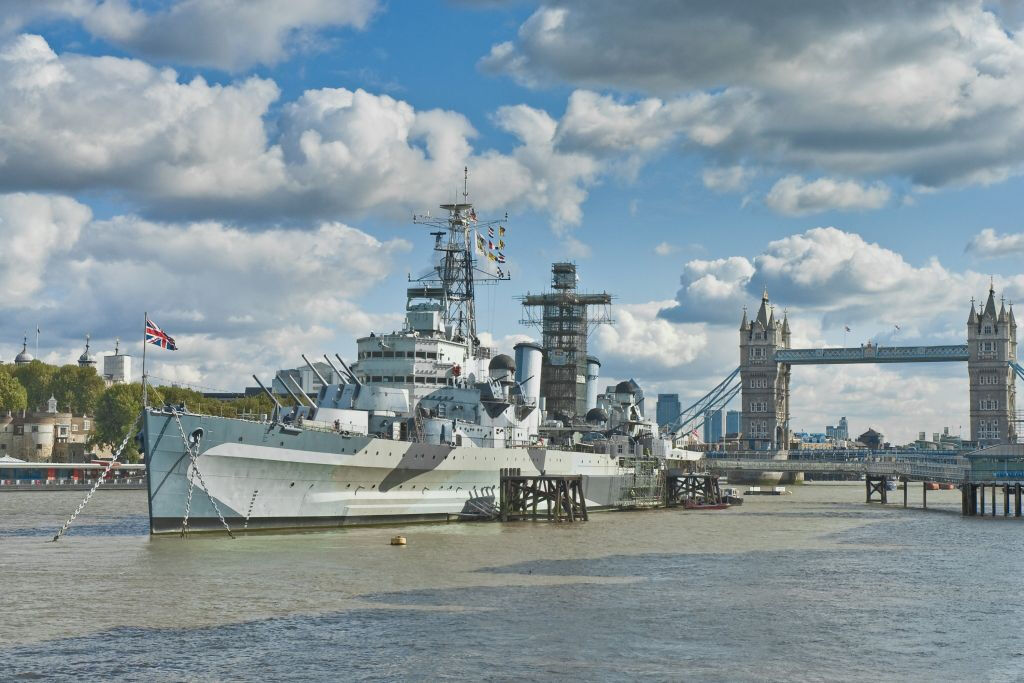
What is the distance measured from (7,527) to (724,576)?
28857mm

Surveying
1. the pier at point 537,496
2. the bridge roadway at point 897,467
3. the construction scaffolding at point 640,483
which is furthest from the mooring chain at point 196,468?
the bridge roadway at point 897,467

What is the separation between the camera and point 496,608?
26156mm

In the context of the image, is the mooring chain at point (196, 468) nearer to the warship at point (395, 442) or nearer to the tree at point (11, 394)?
the warship at point (395, 442)

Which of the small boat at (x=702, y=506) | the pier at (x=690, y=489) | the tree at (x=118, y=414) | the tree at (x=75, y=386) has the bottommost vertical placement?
the small boat at (x=702, y=506)

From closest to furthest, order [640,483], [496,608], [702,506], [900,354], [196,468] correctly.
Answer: [496,608]
[196,468]
[640,483]
[702,506]
[900,354]

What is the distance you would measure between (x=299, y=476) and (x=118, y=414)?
6749 centimetres

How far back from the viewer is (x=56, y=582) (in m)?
28.4

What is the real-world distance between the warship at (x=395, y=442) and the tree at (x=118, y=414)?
49.8m

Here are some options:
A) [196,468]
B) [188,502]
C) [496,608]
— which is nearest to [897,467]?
[188,502]

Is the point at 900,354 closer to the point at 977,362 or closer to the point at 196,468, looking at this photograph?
the point at 977,362

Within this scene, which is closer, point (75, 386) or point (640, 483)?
point (640, 483)

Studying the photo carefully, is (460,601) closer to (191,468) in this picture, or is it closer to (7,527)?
(191,468)

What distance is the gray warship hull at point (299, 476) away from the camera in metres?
36.8

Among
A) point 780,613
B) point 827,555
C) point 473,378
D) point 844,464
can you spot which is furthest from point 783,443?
point 780,613
